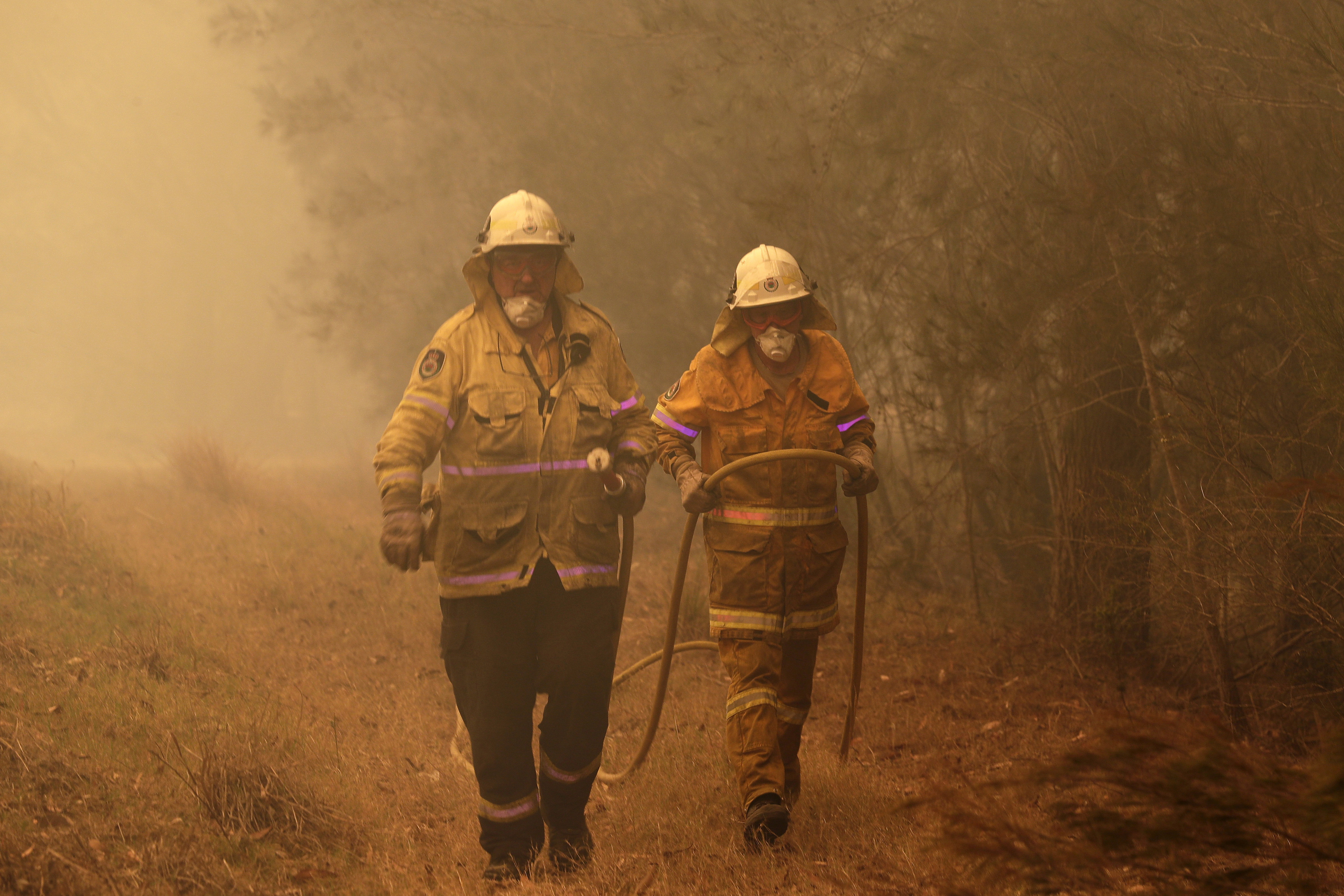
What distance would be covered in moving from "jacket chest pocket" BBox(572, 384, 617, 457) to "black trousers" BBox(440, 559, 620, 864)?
1.54 feet

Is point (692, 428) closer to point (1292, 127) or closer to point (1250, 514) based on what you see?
point (1250, 514)

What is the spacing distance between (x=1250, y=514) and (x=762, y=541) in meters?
2.23

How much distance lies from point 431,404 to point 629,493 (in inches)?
30.9

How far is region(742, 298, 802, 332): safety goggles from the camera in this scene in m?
4.02

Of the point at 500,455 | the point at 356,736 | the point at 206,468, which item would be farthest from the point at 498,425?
the point at 206,468

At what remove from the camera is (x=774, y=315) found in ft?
13.2

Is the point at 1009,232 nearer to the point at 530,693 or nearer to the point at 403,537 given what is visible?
the point at 530,693

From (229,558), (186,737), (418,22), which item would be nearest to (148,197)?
(418,22)

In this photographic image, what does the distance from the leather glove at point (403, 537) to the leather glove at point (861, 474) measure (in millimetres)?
1540

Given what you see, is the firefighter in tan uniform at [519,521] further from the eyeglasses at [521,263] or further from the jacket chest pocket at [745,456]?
the jacket chest pocket at [745,456]

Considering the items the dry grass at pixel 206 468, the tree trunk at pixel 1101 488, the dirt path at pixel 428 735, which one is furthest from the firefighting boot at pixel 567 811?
the dry grass at pixel 206 468

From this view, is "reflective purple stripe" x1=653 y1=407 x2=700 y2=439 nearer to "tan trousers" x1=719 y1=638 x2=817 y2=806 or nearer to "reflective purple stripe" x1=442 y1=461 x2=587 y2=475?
"reflective purple stripe" x1=442 y1=461 x2=587 y2=475

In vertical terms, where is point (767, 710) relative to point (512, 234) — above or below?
below

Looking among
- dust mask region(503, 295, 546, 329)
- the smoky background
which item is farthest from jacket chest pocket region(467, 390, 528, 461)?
the smoky background
